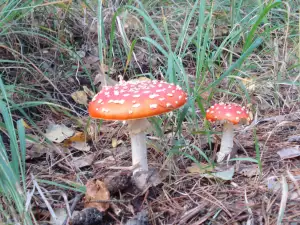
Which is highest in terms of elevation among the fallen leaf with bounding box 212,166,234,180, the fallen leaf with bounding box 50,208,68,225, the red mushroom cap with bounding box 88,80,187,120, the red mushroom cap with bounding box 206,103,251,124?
A: the red mushroom cap with bounding box 88,80,187,120

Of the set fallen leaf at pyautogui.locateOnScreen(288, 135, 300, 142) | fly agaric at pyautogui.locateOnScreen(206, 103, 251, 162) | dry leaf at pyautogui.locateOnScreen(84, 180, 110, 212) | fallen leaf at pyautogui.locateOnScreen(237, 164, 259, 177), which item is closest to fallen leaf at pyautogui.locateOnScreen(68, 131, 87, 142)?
dry leaf at pyautogui.locateOnScreen(84, 180, 110, 212)

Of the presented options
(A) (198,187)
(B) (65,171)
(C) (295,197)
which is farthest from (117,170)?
(C) (295,197)

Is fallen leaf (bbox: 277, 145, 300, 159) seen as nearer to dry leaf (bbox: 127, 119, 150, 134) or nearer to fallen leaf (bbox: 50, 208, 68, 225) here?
dry leaf (bbox: 127, 119, 150, 134)

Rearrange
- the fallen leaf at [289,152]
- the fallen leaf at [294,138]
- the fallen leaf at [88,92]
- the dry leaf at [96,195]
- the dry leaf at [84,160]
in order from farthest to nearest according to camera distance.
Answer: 1. the fallen leaf at [88,92]
2. the fallen leaf at [294,138]
3. the dry leaf at [84,160]
4. the fallen leaf at [289,152]
5. the dry leaf at [96,195]

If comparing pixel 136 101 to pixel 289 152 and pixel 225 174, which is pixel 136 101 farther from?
pixel 289 152

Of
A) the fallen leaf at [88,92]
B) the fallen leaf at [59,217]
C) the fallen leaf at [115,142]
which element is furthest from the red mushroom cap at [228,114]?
the fallen leaf at [88,92]

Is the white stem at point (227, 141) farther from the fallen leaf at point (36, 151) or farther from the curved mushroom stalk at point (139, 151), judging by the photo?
the fallen leaf at point (36, 151)
